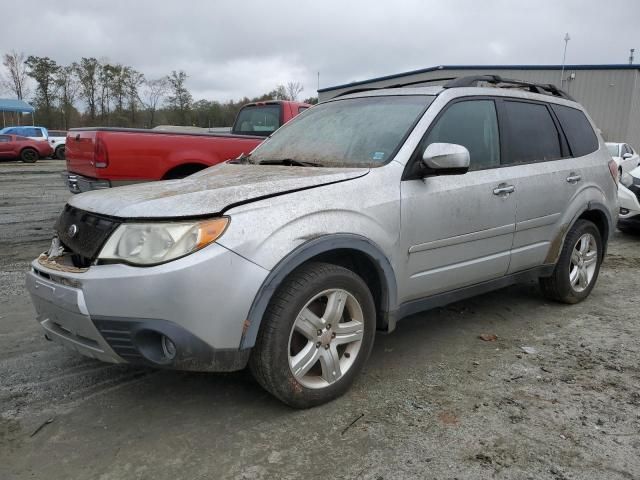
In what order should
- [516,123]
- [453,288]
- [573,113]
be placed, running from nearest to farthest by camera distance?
[453,288]
[516,123]
[573,113]

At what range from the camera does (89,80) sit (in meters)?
52.8

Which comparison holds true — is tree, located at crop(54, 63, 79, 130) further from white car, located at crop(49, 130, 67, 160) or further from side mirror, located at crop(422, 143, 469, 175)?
side mirror, located at crop(422, 143, 469, 175)

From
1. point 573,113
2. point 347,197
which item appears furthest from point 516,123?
point 347,197

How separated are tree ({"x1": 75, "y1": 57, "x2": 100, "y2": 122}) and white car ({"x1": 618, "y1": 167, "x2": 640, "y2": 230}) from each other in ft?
174

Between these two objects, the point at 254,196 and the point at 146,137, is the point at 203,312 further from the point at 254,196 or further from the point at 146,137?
the point at 146,137

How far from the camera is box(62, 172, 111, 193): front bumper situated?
6.08m

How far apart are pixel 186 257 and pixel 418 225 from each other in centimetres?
149

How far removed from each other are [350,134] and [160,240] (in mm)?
1691

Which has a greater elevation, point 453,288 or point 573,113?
point 573,113

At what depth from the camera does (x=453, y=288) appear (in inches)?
144

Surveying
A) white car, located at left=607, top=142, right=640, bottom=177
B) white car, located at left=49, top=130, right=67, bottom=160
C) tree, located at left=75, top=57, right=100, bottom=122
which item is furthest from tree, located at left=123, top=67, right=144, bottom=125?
white car, located at left=607, top=142, right=640, bottom=177

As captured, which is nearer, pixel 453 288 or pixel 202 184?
pixel 202 184

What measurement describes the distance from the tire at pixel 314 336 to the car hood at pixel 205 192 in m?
0.47

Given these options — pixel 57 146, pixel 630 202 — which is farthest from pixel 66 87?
pixel 630 202
